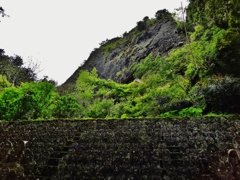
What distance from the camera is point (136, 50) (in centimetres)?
3619

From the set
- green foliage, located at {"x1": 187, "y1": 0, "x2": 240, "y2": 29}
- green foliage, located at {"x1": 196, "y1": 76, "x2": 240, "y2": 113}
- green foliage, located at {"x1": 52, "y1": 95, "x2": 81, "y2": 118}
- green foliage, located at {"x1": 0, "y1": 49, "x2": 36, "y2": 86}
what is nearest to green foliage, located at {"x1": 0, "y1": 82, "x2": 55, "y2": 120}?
green foliage, located at {"x1": 52, "y1": 95, "x2": 81, "y2": 118}

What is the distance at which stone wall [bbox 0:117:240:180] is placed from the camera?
5.92 metres

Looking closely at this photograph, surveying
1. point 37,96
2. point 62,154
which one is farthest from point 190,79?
point 62,154

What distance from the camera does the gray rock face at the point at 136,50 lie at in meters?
31.2

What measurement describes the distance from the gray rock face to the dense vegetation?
9.16 m

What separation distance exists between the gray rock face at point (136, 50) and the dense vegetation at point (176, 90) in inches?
361

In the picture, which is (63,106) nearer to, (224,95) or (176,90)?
(176,90)

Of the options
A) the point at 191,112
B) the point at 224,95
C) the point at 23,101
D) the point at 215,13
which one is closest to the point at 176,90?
the point at 191,112

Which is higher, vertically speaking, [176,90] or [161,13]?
[161,13]

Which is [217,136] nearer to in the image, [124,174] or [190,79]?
[124,174]

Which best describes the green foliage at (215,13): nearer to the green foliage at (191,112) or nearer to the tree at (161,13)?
the green foliage at (191,112)

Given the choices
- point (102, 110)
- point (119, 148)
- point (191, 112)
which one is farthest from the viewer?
point (102, 110)

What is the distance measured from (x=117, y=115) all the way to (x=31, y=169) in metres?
9.42

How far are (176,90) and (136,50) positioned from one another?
2254 centimetres
